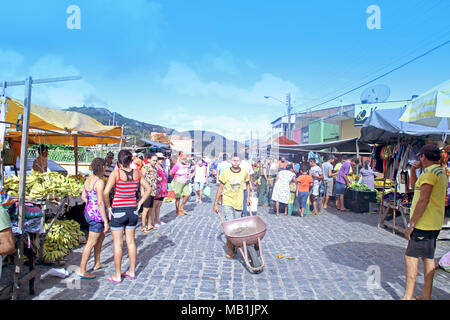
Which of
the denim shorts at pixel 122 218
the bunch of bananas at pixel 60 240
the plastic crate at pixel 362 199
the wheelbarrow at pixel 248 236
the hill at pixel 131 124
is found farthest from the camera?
the hill at pixel 131 124

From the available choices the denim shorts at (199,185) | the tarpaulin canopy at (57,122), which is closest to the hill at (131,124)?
the denim shorts at (199,185)

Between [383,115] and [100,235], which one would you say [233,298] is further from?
[383,115]

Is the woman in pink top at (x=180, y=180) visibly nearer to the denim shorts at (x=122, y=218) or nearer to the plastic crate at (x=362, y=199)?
the denim shorts at (x=122, y=218)

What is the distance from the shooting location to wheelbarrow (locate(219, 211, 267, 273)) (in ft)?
15.9

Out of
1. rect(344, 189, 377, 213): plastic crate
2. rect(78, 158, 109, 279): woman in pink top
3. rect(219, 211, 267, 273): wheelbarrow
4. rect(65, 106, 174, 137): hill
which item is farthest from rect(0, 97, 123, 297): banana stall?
rect(65, 106, 174, 137): hill

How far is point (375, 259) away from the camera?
18.6 ft

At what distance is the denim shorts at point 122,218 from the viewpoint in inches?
169

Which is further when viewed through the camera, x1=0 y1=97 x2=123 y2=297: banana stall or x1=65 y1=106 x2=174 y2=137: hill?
x1=65 y1=106 x2=174 y2=137: hill

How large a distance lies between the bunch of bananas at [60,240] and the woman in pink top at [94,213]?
972 millimetres

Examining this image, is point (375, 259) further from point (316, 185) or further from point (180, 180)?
point (180, 180)

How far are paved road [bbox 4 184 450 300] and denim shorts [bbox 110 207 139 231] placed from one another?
2.79ft

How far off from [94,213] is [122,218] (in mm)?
461

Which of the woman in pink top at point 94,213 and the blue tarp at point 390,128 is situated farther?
the blue tarp at point 390,128

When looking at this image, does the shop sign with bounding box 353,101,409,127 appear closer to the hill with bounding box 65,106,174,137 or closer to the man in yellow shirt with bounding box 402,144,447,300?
the man in yellow shirt with bounding box 402,144,447,300
